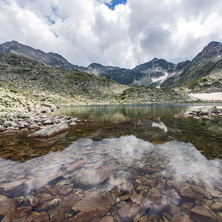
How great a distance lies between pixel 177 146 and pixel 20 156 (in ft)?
37.9

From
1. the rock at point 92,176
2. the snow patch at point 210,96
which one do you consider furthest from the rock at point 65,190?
the snow patch at point 210,96

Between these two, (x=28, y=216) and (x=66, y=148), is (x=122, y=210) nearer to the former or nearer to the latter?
(x=28, y=216)

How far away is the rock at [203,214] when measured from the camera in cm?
357

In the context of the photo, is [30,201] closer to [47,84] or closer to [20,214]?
[20,214]

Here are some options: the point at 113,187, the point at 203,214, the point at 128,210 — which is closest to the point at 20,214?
the point at 113,187

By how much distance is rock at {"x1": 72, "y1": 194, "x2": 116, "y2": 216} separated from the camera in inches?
156

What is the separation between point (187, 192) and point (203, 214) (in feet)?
3.24

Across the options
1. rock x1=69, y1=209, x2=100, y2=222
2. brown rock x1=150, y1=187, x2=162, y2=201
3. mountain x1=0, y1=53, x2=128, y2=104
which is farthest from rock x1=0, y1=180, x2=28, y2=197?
mountain x1=0, y1=53, x2=128, y2=104

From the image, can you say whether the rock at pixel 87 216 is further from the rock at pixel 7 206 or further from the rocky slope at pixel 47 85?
the rocky slope at pixel 47 85

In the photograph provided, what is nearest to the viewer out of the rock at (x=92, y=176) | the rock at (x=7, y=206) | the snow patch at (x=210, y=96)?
the rock at (x=7, y=206)

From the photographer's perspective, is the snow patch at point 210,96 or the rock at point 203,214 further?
the snow patch at point 210,96

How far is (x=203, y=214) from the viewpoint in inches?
148

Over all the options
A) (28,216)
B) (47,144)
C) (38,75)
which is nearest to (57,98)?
(38,75)

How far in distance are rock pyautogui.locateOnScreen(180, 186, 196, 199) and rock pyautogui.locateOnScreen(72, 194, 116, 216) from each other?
269 cm
